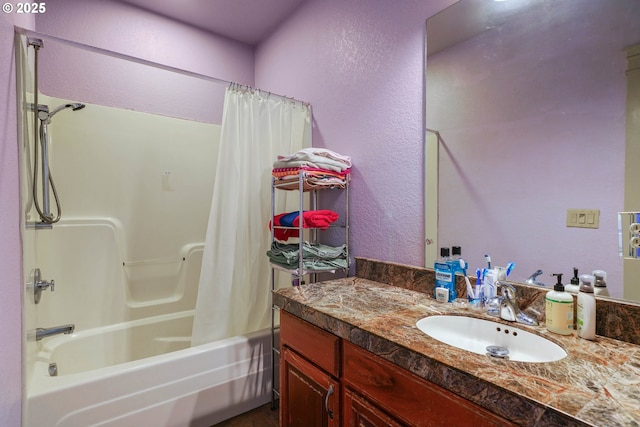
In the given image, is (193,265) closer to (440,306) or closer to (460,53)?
(440,306)

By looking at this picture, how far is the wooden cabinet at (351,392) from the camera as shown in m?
0.72

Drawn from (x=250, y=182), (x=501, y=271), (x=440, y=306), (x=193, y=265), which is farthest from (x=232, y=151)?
(x=501, y=271)

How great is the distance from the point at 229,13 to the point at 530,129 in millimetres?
2346

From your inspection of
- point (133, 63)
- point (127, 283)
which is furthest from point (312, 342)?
point (133, 63)

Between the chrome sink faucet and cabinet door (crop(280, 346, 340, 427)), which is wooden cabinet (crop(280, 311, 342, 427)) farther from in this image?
the chrome sink faucet

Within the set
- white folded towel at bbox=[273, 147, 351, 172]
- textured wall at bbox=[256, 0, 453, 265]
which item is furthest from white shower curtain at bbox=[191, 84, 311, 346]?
textured wall at bbox=[256, 0, 453, 265]

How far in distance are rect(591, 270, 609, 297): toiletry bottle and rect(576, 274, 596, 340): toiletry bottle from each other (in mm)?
59

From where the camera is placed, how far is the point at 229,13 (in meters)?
2.39

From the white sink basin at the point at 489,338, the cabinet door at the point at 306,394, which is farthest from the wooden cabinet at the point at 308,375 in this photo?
the white sink basin at the point at 489,338

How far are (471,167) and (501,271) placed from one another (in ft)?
1.47

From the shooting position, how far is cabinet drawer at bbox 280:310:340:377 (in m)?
1.04

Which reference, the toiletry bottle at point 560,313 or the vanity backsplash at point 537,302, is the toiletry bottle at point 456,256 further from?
the toiletry bottle at point 560,313

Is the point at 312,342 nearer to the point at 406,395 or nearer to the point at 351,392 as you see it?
the point at 351,392

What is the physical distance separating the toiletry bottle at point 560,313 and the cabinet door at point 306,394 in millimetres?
706
